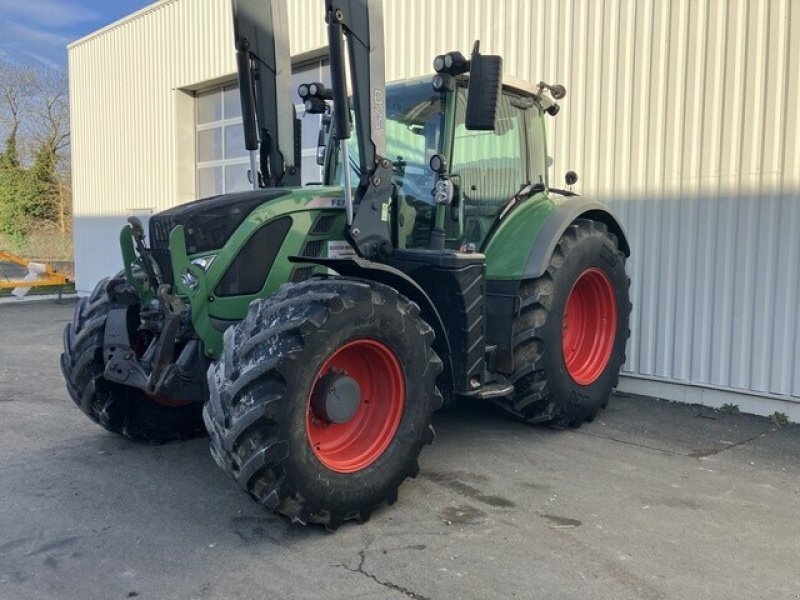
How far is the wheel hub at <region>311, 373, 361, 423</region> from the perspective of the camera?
3674mm

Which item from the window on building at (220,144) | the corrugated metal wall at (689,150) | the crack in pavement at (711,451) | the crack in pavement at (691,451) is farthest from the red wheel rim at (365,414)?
the window on building at (220,144)

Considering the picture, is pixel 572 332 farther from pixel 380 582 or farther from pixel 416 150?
pixel 380 582

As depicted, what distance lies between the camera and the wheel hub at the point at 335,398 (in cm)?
367

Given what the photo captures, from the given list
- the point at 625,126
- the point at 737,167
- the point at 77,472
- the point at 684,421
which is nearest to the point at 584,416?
the point at 684,421

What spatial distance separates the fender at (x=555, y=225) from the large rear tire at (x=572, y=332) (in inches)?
5.0

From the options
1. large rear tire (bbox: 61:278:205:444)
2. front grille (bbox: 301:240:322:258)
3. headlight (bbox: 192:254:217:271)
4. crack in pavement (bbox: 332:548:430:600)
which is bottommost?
crack in pavement (bbox: 332:548:430:600)

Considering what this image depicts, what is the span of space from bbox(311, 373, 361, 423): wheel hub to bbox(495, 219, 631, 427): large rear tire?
5.43ft

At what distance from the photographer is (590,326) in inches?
238

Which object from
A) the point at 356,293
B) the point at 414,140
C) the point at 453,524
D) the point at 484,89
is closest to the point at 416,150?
the point at 414,140

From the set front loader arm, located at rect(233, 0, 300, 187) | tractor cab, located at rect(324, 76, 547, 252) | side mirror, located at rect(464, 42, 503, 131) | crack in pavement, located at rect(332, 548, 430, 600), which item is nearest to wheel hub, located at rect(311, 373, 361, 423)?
crack in pavement, located at rect(332, 548, 430, 600)

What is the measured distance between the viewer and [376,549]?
3516 millimetres

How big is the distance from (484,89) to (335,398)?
1916 mm

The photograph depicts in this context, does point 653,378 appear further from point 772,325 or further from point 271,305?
point 271,305

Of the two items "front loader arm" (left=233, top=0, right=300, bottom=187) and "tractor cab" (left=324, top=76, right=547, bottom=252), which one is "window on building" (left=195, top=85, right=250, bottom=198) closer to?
"front loader arm" (left=233, top=0, right=300, bottom=187)
